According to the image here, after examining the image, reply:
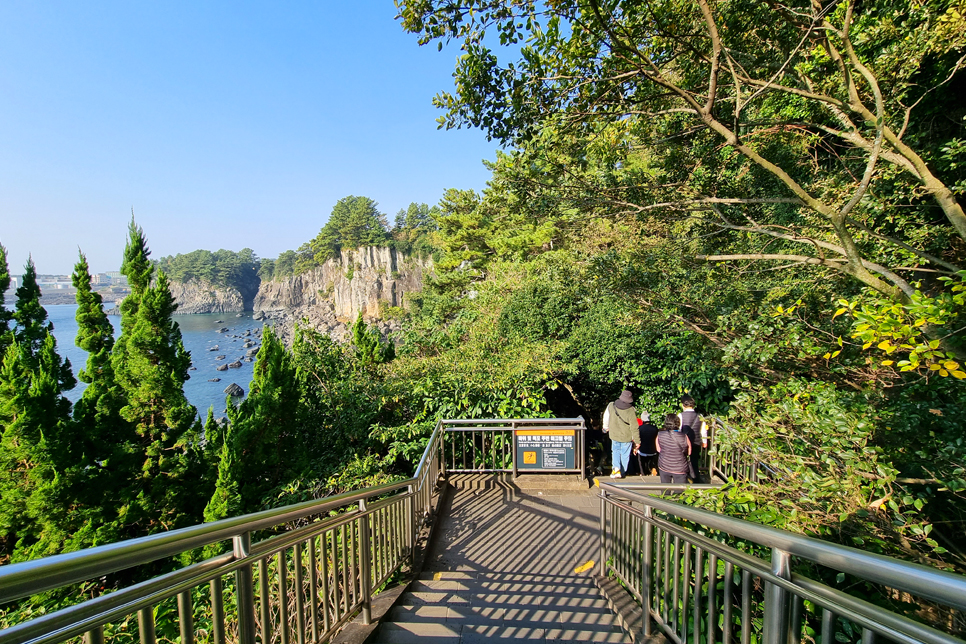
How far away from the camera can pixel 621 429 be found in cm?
614

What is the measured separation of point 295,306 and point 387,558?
341 feet

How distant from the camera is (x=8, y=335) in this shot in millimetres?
10820

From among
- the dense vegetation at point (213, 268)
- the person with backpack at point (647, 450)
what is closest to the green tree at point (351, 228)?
the dense vegetation at point (213, 268)

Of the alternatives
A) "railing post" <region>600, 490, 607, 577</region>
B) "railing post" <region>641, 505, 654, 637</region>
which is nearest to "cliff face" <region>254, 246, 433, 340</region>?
"railing post" <region>600, 490, 607, 577</region>

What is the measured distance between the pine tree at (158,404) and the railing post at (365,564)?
7.61m

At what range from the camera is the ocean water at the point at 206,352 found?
41344mm

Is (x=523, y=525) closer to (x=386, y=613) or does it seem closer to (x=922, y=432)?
(x=386, y=613)

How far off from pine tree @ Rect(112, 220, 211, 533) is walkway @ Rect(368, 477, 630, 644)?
21.0ft

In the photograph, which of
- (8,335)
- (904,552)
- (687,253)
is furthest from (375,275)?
(904,552)

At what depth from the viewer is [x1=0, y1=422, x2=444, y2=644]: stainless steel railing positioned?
1024 millimetres

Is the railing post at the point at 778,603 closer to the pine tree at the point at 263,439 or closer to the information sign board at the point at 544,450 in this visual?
the information sign board at the point at 544,450

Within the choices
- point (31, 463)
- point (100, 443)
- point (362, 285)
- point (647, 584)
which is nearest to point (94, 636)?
point (647, 584)

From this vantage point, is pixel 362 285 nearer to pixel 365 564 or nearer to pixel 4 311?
pixel 4 311

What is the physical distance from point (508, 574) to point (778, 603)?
2.97m
